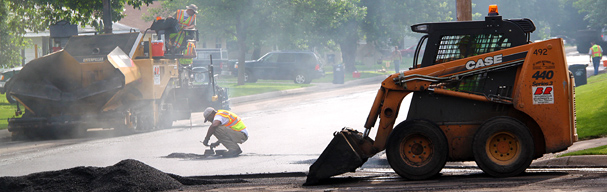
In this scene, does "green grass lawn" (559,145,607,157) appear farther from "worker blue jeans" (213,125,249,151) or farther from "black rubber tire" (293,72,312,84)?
"black rubber tire" (293,72,312,84)

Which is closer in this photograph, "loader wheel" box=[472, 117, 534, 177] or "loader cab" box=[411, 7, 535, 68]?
"loader wheel" box=[472, 117, 534, 177]

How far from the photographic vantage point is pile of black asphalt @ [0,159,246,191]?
27.5ft

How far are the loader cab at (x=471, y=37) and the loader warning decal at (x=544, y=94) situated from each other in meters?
0.61

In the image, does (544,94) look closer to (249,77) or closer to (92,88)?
(92,88)

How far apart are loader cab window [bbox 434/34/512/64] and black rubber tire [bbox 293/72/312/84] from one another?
29524 mm

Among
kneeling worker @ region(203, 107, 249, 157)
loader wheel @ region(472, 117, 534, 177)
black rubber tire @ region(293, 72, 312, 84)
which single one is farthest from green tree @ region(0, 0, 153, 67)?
loader wheel @ region(472, 117, 534, 177)

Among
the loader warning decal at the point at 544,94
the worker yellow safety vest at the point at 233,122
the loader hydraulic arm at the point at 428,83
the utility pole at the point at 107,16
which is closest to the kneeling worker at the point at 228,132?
the worker yellow safety vest at the point at 233,122

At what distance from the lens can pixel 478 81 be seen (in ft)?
27.5

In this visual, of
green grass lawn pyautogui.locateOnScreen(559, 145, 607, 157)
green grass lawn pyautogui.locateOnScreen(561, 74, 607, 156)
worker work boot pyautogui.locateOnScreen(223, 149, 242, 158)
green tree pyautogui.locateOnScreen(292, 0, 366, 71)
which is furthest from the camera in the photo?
green tree pyautogui.locateOnScreen(292, 0, 366, 71)

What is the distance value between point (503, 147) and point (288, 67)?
30.6 meters

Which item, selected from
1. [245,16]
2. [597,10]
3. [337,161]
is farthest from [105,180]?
[597,10]

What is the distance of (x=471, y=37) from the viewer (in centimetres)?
854

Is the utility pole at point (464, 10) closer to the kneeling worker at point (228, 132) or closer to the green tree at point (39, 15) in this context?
the kneeling worker at point (228, 132)

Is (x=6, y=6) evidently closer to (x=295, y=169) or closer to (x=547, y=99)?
(x=295, y=169)
